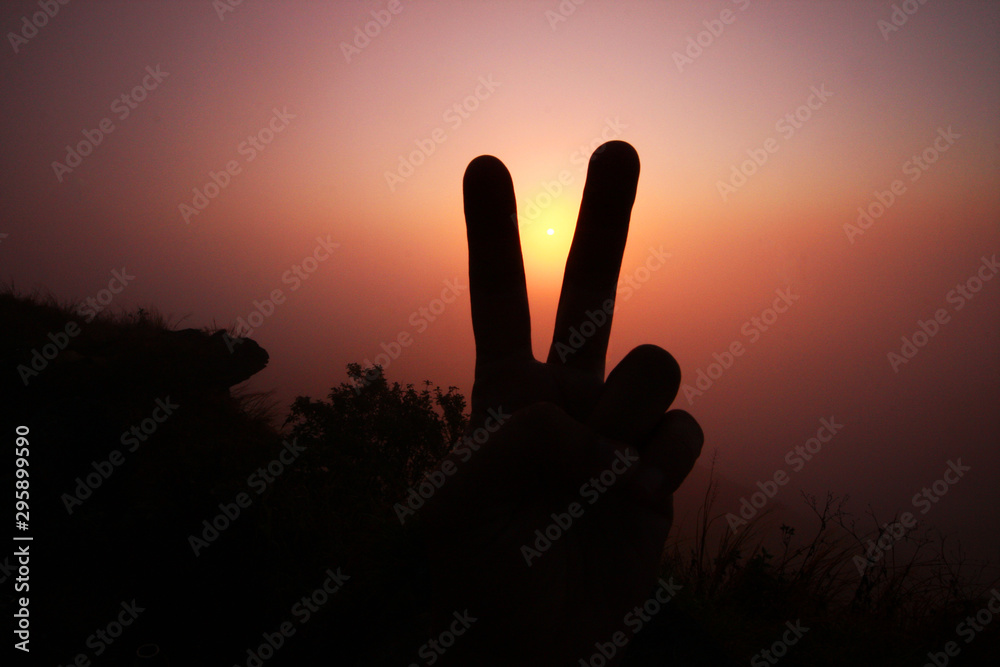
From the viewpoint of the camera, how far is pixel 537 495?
4.14 feet

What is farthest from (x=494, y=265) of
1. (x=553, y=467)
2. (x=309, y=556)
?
(x=309, y=556)

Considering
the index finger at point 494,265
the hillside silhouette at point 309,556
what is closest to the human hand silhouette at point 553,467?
the index finger at point 494,265

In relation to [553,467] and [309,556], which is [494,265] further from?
[309,556]

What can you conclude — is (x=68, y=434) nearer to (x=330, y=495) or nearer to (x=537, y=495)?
(x=330, y=495)

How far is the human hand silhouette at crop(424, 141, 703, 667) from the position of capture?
112cm

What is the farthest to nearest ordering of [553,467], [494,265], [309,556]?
[309,556] < [494,265] < [553,467]

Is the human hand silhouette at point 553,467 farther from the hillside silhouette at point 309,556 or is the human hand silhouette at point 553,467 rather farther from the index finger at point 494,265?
the hillside silhouette at point 309,556

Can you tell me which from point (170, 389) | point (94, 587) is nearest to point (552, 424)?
point (94, 587)

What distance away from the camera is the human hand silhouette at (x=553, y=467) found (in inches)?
44.0

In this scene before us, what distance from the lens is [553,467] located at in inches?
44.8

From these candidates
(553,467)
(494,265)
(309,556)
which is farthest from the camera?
(309,556)

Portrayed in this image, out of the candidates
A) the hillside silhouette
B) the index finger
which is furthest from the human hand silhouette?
the hillside silhouette

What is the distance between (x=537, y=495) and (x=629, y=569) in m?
0.33

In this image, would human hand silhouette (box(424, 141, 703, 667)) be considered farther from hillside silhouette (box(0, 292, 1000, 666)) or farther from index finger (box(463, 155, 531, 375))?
hillside silhouette (box(0, 292, 1000, 666))
